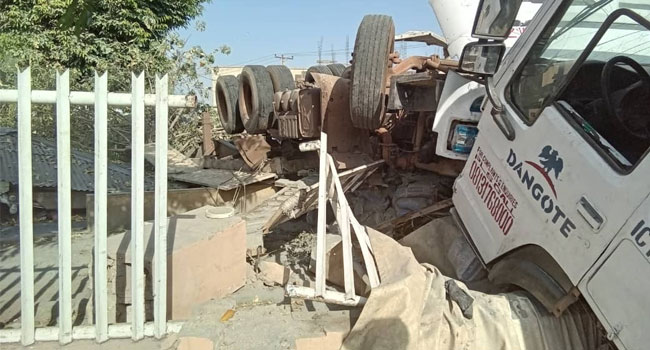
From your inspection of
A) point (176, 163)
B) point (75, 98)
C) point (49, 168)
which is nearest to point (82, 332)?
point (75, 98)

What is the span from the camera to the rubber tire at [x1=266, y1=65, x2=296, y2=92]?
6.03 metres

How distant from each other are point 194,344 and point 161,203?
673 millimetres

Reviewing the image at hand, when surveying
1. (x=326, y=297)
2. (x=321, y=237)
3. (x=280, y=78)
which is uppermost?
(x=280, y=78)

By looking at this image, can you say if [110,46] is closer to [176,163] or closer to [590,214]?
[176,163]

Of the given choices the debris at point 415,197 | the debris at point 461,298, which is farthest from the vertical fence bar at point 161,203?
the debris at point 415,197

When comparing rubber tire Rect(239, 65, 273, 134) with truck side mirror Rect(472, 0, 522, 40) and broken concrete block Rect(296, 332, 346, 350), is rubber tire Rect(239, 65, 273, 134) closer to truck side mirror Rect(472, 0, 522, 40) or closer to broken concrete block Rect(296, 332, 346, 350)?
truck side mirror Rect(472, 0, 522, 40)

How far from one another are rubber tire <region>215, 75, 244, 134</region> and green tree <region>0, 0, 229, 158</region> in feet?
10.5

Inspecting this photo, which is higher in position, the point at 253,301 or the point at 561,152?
the point at 561,152

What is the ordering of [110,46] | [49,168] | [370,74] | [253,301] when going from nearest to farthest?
1. [253,301]
2. [370,74]
3. [49,168]
4. [110,46]

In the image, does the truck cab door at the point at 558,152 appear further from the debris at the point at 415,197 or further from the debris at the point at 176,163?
the debris at the point at 176,163

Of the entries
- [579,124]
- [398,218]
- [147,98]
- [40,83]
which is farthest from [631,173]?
[40,83]

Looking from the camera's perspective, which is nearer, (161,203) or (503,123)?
(161,203)

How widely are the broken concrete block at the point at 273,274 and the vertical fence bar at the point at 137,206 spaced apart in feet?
2.72

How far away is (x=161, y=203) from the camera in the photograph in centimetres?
221
